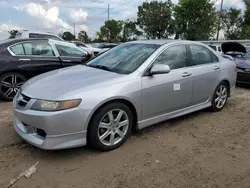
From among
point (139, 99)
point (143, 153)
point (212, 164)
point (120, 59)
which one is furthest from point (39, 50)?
point (212, 164)

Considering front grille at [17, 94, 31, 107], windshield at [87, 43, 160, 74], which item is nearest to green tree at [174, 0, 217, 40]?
windshield at [87, 43, 160, 74]

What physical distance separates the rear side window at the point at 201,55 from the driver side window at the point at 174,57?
238mm

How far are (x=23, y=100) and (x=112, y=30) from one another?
4845 cm

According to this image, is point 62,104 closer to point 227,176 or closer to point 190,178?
point 190,178

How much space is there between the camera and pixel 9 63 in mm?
5723

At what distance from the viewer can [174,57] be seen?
4332 mm

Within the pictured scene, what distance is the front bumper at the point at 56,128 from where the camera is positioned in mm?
3029

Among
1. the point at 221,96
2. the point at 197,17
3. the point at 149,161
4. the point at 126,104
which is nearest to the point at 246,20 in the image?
the point at 197,17

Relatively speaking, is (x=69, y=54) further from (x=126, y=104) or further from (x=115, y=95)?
(x=115, y=95)

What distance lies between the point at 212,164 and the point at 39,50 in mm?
4796

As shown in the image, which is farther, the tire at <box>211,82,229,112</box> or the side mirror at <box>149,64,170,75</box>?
the tire at <box>211,82,229,112</box>

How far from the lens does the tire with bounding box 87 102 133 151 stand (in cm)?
329

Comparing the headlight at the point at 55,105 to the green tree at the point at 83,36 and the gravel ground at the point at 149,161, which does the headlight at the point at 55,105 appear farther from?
the green tree at the point at 83,36

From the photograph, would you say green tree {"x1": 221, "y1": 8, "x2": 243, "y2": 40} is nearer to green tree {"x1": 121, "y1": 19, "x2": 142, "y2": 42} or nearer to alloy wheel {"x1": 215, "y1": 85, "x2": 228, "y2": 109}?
green tree {"x1": 121, "y1": 19, "x2": 142, "y2": 42}
